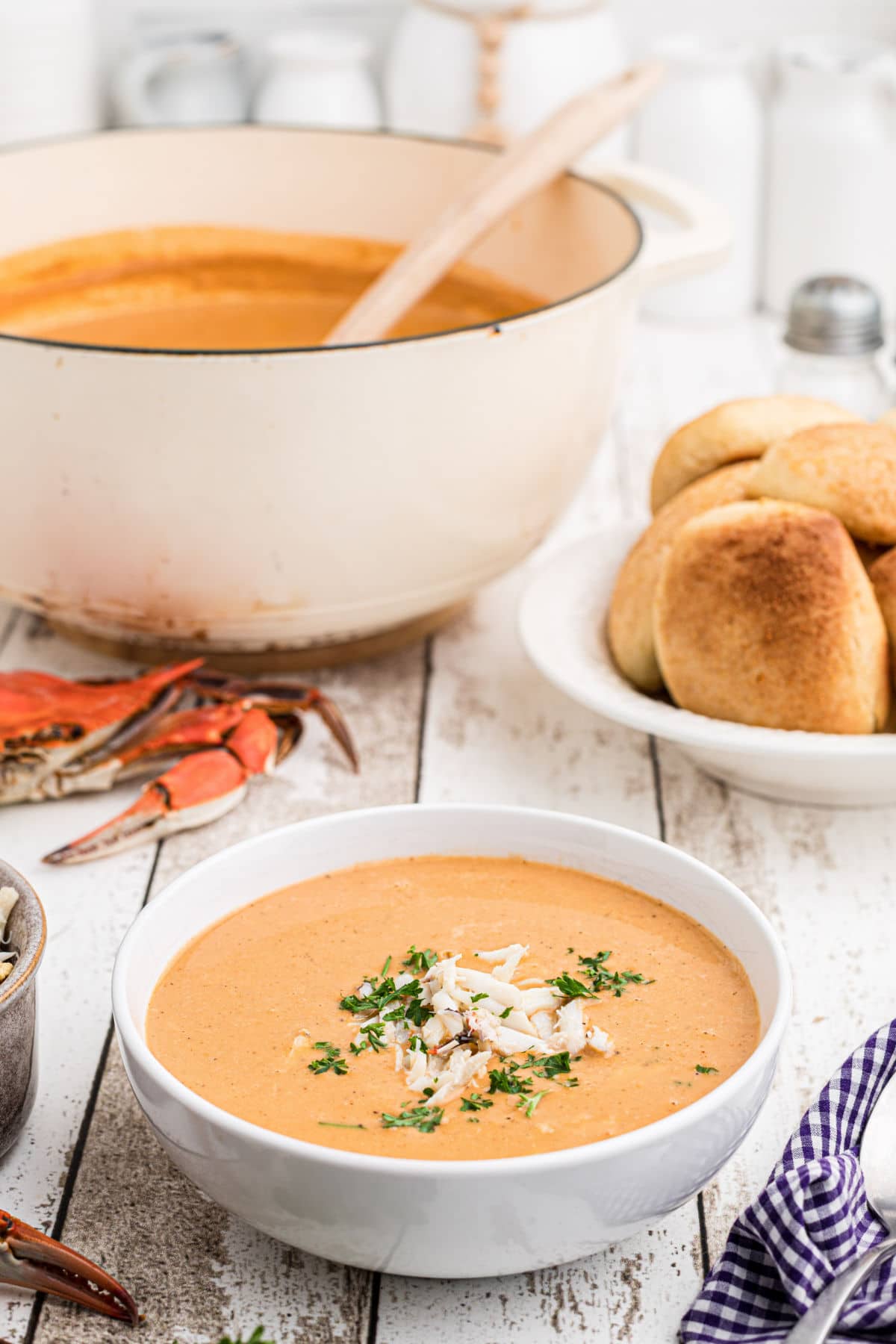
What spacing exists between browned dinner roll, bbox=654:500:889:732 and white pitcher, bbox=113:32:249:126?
1.83 meters

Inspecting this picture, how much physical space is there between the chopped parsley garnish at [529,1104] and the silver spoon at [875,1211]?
17 centimetres

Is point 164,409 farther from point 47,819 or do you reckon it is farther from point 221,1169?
point 221,1169

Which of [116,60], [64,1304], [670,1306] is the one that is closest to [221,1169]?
[64,1304]

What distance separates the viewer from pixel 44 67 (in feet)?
9.20

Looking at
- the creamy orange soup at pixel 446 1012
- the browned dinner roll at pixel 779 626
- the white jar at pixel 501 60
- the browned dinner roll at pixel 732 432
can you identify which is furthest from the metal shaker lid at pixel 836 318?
the creamy orange soup at pixel 446 1012

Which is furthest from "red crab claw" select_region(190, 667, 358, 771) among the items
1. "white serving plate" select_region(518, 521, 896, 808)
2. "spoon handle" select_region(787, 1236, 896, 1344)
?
"spoon handle" select_region(787, 1236, 896, 1344)

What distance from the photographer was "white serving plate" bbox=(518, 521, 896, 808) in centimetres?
A: 124

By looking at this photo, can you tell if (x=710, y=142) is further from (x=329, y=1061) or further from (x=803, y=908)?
(x=329, y=1061)

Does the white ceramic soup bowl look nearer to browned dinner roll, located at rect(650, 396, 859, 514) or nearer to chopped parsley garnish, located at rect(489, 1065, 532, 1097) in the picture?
chopped parsley garnish, located at rect(489, 1065, 532, 1097)

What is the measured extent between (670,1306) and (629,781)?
24.6 inches

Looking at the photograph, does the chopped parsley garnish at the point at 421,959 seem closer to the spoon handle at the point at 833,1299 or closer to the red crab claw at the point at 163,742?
the spoon handle at the point at 833,1299

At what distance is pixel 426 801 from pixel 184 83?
77.1 inches

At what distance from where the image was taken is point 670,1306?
2.87ft

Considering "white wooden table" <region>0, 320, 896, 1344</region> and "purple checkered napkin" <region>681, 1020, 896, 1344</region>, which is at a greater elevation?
Answer: "purple checkered napkin" <region>681, 1020, 896, 1344</region>
